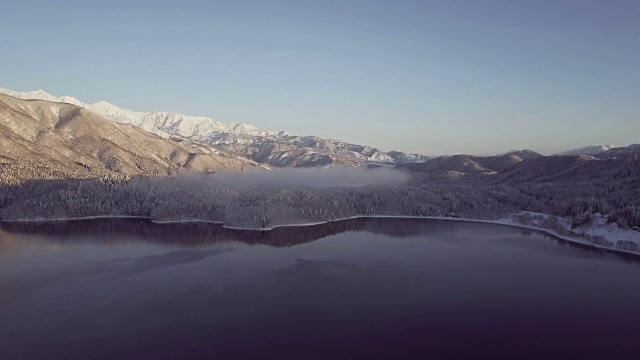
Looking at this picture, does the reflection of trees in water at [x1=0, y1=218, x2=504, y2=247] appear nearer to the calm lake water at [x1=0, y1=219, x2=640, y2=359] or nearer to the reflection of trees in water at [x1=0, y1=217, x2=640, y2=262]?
the reflection of trees in water at [x1=0, y1=217, x2=640, y2=262]

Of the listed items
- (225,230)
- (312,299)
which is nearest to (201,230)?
(225,230)

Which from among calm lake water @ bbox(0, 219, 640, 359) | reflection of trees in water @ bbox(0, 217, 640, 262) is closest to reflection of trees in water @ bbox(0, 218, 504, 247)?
reflection of trees in water @ bbox(0, 217, 640, 262)

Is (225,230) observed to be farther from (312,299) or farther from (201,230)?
(312,299)

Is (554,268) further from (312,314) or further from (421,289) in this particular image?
(312,314)

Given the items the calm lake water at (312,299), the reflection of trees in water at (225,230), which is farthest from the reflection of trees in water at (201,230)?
the calm lake water at (312,299)

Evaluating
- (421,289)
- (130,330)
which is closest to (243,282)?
(130,330)

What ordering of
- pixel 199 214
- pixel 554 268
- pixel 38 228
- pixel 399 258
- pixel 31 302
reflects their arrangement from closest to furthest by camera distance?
pixel 31 302 → pixel 554 268 → pixel 399 258 → pixel 38 228 → pixel 199 214

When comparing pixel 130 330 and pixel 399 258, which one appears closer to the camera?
pixel 130 330

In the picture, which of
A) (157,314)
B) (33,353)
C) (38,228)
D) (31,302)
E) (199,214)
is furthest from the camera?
(199,214)
